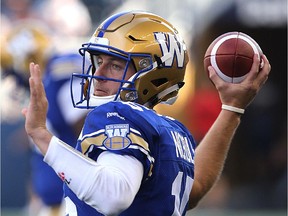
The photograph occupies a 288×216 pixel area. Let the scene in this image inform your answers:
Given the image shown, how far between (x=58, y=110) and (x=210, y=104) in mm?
4691

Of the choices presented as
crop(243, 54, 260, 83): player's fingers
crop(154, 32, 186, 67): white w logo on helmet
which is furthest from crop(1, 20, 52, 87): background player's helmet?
crop(243, 54, 260, 83): player's fingers

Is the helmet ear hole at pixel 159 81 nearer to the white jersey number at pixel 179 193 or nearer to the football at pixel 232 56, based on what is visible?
the football at pixel 232 56

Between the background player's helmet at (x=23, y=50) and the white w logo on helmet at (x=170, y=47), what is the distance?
339cm

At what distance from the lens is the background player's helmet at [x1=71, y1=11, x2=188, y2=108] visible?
3.57 m

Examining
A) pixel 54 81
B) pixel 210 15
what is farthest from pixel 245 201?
pixel 54 81

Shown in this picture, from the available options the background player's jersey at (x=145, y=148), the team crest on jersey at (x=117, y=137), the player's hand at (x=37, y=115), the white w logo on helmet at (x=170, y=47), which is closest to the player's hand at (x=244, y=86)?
Result: the white w logo on helmet at (x=170, y=47)

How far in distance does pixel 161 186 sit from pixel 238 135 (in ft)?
30.3

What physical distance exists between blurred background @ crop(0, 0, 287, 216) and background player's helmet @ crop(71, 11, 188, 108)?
6.76 meters

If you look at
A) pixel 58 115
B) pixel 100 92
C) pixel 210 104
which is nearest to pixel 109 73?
pixel 100 92

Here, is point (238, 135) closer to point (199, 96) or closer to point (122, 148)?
point (199, 96)

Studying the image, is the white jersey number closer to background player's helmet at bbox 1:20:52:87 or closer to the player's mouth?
the player's mouth

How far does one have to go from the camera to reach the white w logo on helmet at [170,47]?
3.70 m

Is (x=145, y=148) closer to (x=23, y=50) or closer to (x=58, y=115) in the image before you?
(x=58, y=115)

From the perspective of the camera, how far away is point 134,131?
10.7ft
